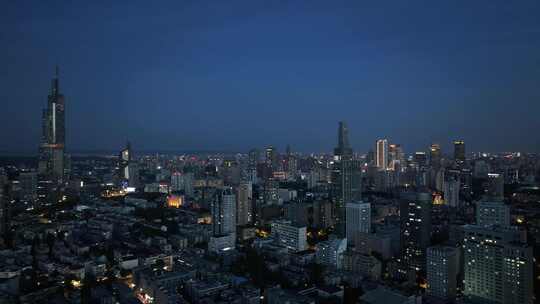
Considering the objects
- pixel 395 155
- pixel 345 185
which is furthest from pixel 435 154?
pixel 345 185

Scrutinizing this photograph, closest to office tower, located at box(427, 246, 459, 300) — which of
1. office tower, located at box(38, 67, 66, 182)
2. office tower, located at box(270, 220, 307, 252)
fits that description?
office tower, located at box(270, 220, 307, 252)

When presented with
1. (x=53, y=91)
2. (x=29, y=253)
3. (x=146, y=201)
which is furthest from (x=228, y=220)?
(x=53, y=91)

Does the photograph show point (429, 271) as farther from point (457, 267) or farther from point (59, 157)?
point (59, 157)

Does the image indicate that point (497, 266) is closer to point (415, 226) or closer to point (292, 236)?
point (415, 226)

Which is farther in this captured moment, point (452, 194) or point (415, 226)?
point (452, 194)

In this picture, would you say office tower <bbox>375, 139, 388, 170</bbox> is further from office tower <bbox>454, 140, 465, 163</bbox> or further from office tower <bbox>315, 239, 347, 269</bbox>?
office tower <bbox>315, 239, 347, 269</bbox>

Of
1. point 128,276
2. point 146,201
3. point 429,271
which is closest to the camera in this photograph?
point 429,271

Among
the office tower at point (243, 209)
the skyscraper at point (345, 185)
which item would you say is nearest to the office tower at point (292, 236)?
the skyscraper at point (345, 185)
